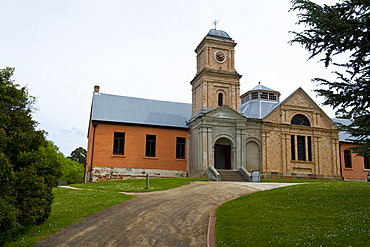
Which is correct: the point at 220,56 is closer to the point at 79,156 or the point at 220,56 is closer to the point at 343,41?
the point at 343,41

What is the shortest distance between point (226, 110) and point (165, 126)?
5.70 m

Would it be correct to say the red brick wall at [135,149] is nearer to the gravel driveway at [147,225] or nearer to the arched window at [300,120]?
the arched window at [300,120]

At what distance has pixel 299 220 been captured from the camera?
421 inches

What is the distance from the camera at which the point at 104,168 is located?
2911 centimetres

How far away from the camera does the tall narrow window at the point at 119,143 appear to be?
30.0 meters

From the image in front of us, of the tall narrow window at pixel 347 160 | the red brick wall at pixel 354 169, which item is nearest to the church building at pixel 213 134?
the red brick wall at pixel 354 169

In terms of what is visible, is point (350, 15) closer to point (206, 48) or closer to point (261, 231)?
point (261, 231)

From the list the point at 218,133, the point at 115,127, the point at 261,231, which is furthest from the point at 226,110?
the point at 261,231

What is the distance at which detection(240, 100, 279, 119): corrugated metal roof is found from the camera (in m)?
33.6

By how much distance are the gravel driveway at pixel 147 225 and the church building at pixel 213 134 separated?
41.9 ft

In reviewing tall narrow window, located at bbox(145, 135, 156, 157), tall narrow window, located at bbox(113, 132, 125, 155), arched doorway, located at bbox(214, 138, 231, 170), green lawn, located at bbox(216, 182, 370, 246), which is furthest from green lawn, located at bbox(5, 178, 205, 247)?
arched doorway, located at bbox(214, 138, 231, 170)

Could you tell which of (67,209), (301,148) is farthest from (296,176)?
(67,209)

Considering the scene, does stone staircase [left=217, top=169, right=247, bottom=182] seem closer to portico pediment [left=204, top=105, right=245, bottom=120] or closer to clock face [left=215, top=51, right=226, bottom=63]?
portico pediment [left=204, top=105, right=245, bottom=120]

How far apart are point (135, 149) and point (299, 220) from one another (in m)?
21.2
